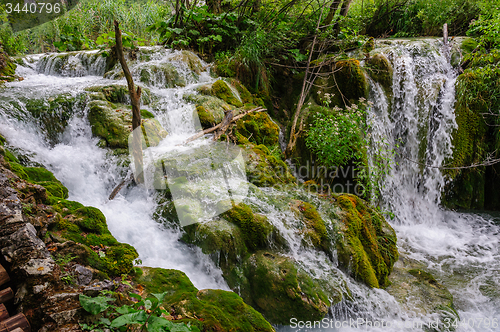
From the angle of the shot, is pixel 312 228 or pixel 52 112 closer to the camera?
pixel 312 228

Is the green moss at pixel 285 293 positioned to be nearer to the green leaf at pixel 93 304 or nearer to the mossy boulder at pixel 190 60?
the green leaf at pixel 93 304

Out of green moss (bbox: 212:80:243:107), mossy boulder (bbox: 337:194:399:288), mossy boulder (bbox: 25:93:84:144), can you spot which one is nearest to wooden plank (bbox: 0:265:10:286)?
mossy boulder (bbox: 337:194:399:288)

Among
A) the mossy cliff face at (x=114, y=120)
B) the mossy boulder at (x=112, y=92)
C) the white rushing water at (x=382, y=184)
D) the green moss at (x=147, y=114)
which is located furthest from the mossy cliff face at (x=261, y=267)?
the mossy boulder at (x=112, y=92)

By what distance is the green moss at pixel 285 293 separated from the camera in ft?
10.3

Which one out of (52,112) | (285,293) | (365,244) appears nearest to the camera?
(285,293)

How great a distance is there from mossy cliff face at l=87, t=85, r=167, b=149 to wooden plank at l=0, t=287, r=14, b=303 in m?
3.67

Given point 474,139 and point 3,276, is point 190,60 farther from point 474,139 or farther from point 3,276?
point 474,139

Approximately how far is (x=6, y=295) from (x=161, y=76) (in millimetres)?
6715

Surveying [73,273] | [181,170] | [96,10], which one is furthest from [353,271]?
[96,10]

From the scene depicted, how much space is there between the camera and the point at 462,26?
A: 27.8 feet

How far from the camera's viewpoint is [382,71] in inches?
276

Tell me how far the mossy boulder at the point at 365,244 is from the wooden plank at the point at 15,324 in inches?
143

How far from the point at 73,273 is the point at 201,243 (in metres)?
1.65

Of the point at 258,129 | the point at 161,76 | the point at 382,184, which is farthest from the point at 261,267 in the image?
the point at 161,76
